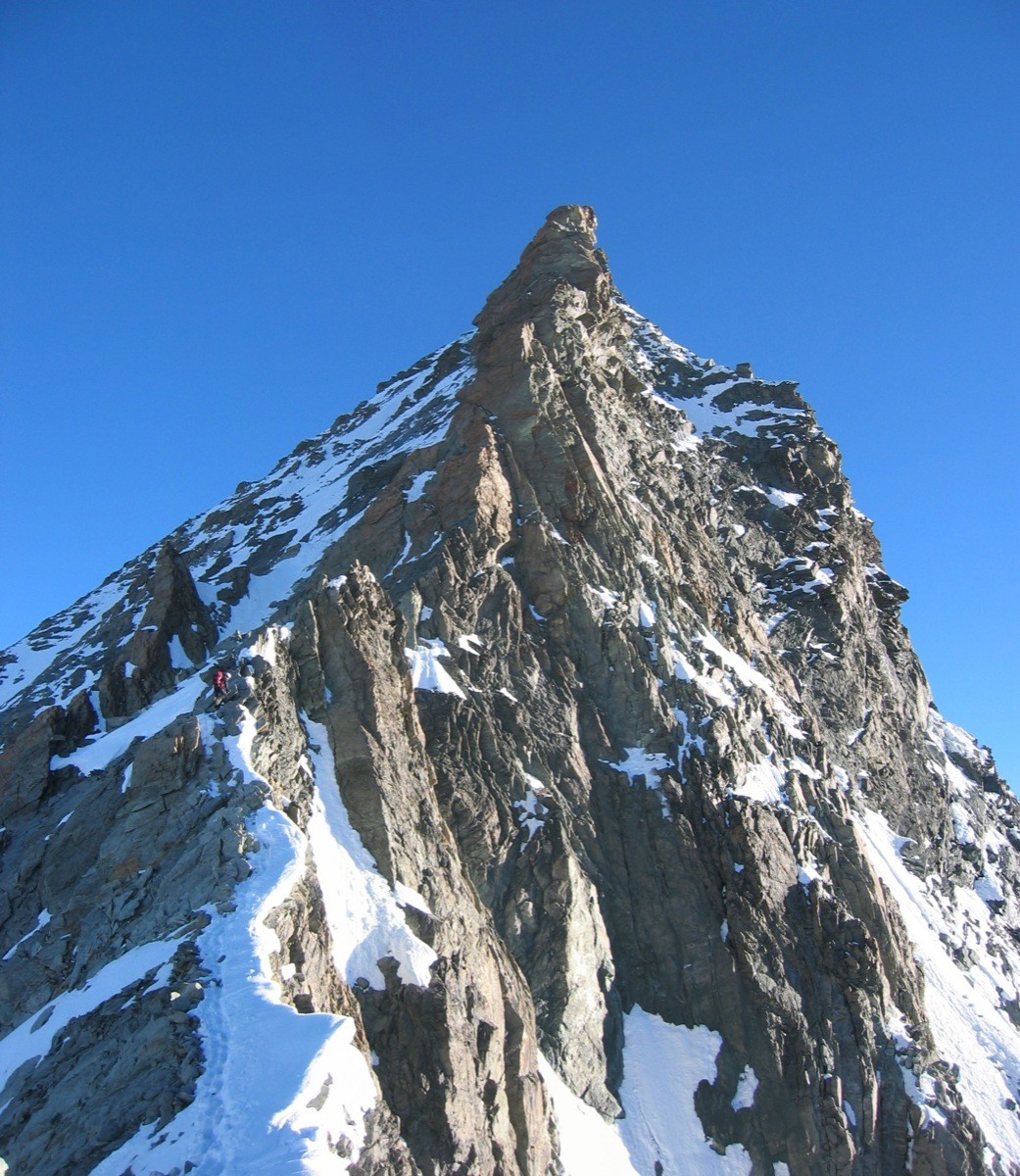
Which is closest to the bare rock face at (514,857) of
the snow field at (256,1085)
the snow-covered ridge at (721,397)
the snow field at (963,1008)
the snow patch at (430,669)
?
the snow field at (256,1085)

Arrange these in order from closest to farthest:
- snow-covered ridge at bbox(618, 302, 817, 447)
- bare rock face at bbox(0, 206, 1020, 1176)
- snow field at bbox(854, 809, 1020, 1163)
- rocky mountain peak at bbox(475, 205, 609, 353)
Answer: bare rock face at bbox(0, 206, 1020, 1176), snow field at bbox(854, 809, 1020, 1163), rocky mountain peak at bbox(475, 205, 609, 353), snow-covered ridge at bbox(618, 302, 817, 447)

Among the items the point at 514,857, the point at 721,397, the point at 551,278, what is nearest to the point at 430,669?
the point at 514,857

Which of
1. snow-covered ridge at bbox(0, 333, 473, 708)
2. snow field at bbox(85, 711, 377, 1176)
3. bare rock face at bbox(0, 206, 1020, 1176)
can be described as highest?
snow-covered ridge at bbox(0, 333, 473, 708)

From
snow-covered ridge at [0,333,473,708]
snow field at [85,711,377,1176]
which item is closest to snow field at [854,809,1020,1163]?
snow field at [85,711,377,1176]

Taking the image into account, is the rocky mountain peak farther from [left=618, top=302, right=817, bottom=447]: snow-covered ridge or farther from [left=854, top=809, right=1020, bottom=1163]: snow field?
[left=854, top=809, right=1020, bottom=1163]: snow field

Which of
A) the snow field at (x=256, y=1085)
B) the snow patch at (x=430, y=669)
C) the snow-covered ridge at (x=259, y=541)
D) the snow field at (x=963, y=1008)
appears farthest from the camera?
the snow-covered ridge at (x=259, y=541)

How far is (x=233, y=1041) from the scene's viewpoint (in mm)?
15492

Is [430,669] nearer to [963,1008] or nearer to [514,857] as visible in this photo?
[514,857]

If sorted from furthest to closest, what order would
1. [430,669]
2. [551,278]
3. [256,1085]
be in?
[551,278] → [430,669] → [256,1085]

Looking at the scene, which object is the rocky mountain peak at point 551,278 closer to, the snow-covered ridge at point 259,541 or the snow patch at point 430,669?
the snow-covered ridge at point 259,541

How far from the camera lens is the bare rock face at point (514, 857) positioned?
1747cm

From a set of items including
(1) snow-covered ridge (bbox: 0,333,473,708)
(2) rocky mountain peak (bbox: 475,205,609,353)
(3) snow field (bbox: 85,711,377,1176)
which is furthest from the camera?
(2) rocky mountain peak (bbox: 475,205,609,353)

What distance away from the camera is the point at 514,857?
1222 inches

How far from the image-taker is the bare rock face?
688 inches
